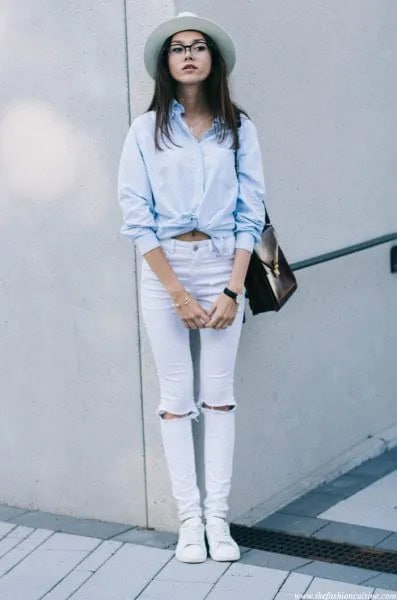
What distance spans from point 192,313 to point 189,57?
89 centimetres

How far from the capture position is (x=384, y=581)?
14.2ft

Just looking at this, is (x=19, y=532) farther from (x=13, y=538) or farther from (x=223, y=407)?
(x=223, y=407)

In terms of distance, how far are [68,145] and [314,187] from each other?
1147 mm

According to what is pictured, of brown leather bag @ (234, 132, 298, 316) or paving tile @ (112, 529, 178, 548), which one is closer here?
brown leather bag @ (234, 132, 298, 316)

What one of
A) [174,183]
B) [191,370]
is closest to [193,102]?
[174,183]

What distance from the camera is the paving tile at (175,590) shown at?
13.8 ft

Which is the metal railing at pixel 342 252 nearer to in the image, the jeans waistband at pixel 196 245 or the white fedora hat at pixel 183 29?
the jeans waistband at pixel 196 245

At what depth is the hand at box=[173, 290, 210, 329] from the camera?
4332 mm

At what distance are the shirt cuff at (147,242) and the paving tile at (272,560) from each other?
47.2 inches

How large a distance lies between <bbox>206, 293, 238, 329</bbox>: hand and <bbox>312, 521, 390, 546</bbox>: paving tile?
1046 millimetres

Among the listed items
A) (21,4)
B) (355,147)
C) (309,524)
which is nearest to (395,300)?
(355,147)

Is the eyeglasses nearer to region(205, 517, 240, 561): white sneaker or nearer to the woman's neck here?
the woman's neck

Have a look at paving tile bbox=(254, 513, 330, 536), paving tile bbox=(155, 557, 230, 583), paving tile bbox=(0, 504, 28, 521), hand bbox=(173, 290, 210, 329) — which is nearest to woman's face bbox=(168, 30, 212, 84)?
hand bbox=(173, 290, 210, 329)

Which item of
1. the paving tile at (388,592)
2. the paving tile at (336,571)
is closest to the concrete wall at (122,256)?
the paving tile at (336,571)
